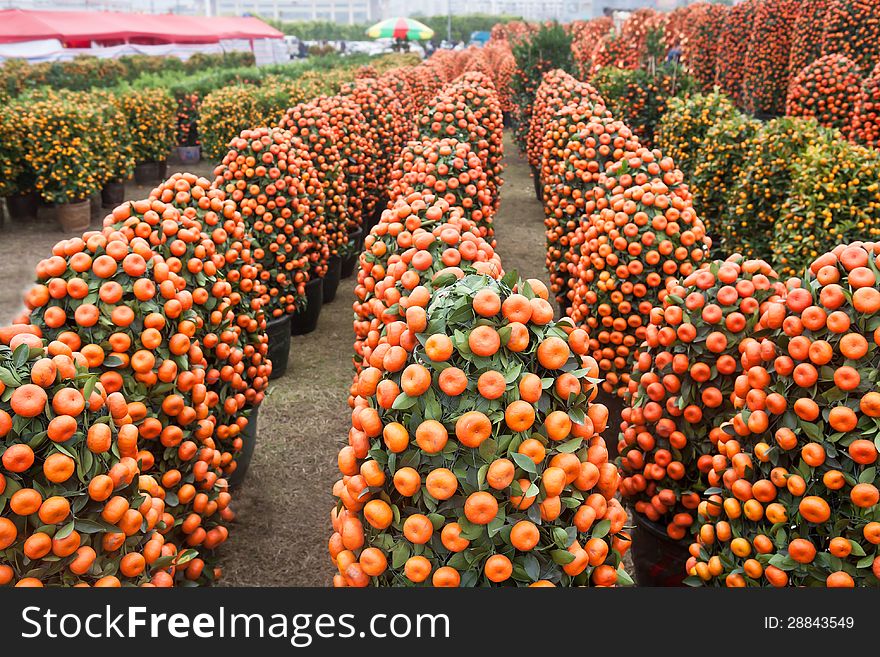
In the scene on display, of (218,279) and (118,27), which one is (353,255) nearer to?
(218,279)

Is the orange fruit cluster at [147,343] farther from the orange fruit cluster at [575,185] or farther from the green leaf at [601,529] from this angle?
the orange fruit cluster at [575,185]

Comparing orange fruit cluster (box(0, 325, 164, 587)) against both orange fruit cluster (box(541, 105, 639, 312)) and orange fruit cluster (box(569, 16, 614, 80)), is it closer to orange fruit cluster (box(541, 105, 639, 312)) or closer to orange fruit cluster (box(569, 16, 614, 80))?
orange fruit cluster (box(541, 105, 639, 312))

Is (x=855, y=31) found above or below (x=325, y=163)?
above

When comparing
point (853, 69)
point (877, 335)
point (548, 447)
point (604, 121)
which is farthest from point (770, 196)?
point (548, 447)

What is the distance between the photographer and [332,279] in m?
7.95

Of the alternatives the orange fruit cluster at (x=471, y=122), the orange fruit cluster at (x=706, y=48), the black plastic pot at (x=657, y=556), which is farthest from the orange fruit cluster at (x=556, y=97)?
the orange fruit cluster at (x=706, y=48)

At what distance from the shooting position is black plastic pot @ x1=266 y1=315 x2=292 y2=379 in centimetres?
586

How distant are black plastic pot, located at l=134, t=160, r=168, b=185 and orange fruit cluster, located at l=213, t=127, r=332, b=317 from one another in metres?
9.89

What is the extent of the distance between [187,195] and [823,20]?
12074 millimetres

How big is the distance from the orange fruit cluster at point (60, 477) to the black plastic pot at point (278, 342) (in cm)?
357

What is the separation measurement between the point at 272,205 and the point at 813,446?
4657 mm

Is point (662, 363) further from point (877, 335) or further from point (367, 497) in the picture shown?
point (367, 497)

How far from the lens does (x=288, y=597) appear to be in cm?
179

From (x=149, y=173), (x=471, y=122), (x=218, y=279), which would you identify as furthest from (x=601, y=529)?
(x=149, y=173)
